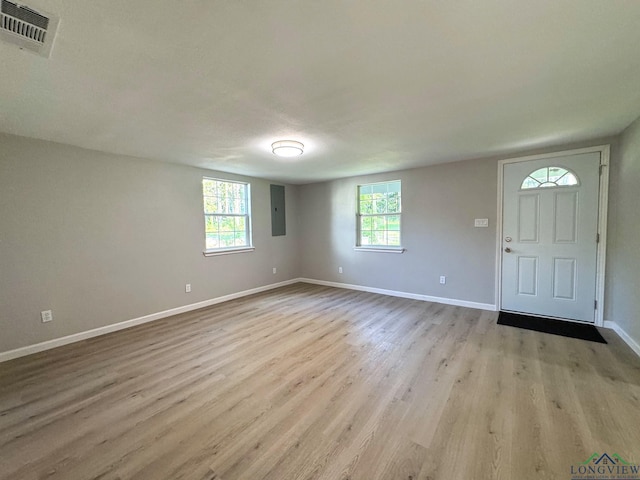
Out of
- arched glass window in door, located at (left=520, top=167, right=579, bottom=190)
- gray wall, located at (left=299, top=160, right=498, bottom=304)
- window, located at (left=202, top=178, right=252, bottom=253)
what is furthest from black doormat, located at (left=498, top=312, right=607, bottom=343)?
window, located at (left=202, top=178, right=252, bottom=253)

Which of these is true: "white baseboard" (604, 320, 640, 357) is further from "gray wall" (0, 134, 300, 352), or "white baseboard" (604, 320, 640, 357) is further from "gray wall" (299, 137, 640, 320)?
"gray wall" (0, 134, 300, 352)

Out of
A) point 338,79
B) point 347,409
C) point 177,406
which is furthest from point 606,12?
point 177,406

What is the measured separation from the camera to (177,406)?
2000mm

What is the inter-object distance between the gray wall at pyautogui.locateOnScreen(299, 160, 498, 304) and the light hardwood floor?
1.12 m

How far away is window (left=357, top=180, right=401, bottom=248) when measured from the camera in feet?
16.4

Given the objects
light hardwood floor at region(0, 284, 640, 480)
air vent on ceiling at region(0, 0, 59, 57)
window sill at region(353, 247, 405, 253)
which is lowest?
light hardwood floor at region(0, 284, 640, 480)

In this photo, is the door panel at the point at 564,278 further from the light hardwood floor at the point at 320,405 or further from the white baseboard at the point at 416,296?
the white baseboard at the point at 416,296

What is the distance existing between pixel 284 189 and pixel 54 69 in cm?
439

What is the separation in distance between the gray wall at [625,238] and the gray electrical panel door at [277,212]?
5136mm

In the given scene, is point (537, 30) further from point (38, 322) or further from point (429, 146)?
point (38, 322)

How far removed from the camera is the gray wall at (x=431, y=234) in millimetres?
4059

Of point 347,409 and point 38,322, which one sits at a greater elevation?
point 38,322

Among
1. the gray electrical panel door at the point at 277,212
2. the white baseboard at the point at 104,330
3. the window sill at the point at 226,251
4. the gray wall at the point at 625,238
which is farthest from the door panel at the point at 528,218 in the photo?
the white baseboard at the point at 104,330

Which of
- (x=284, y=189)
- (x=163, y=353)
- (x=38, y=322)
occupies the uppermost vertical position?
(x=284, y=189)
